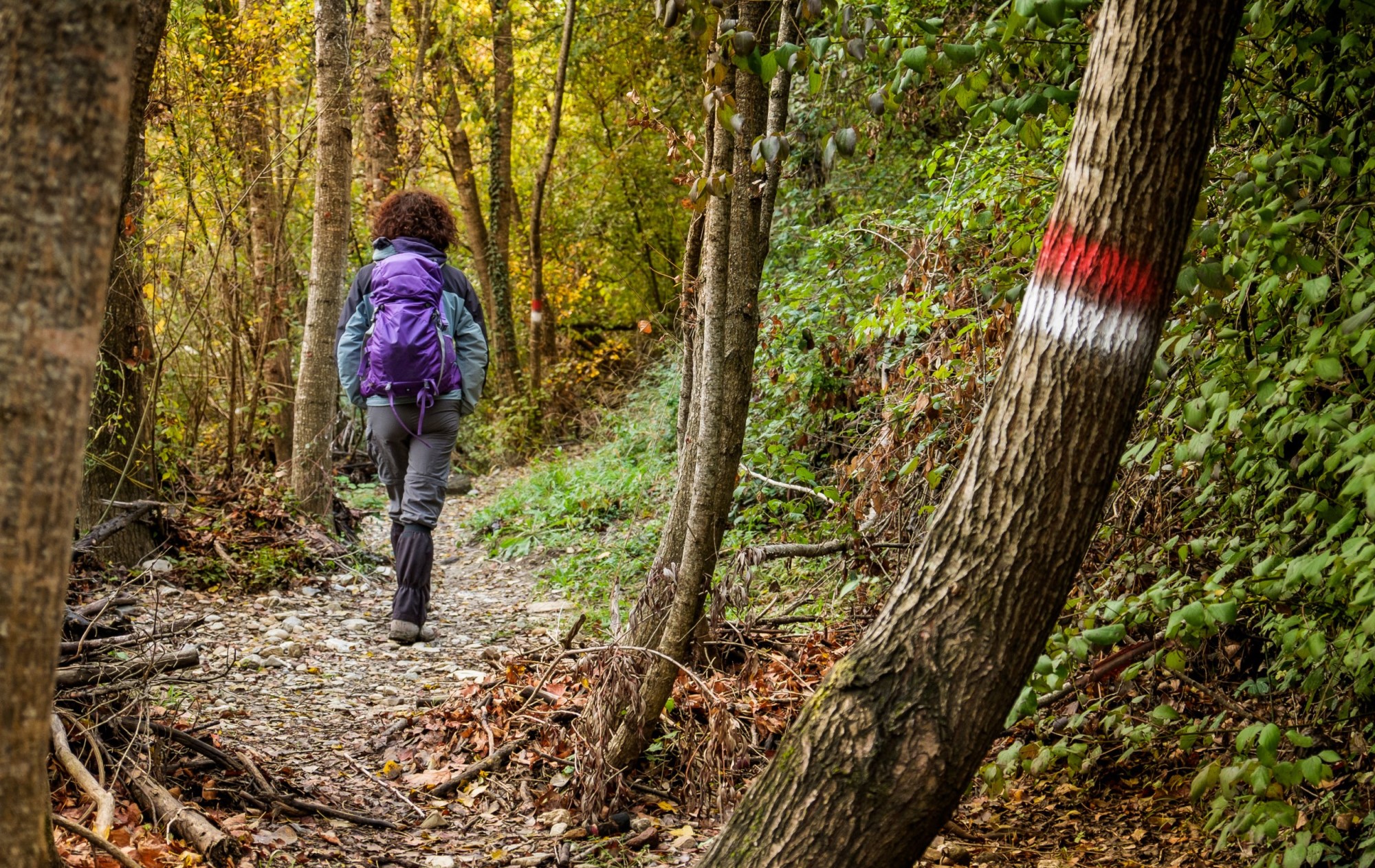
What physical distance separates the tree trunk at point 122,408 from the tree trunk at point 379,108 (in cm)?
471

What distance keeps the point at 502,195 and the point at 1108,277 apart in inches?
562

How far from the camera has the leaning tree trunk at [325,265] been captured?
7.91 meters

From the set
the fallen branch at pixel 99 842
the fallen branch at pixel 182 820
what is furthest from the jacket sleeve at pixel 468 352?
the fallen branch at pixel 99 842

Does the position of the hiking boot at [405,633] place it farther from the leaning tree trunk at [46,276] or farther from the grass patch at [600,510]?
the leaning tree trunk at [46,276]

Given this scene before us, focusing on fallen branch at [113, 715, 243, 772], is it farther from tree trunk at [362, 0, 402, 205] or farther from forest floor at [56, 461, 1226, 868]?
tree trunk at [362, 0, 402, 205]

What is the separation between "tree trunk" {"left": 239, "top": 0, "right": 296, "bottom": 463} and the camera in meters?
8.62

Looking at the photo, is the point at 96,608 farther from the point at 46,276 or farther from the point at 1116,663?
the point at 1116,663

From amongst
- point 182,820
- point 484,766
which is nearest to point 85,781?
point 182,820

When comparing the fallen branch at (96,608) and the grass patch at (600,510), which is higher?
the fallen branch at (96,608)

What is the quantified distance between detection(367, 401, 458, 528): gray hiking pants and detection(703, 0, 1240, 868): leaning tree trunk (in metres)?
4.15

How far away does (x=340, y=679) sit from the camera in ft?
17.6

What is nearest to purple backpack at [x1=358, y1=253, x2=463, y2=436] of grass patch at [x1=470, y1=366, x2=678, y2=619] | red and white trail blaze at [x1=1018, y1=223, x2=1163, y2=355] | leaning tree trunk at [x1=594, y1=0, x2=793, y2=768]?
grass patch at [x1=470, y1=366, x2=678, y2=619]

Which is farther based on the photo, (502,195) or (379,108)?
(502,195)

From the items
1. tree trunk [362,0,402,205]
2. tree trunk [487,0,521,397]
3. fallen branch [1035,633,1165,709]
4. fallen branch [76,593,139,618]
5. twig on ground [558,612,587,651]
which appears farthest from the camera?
tree trunk [487,0,521,397]
